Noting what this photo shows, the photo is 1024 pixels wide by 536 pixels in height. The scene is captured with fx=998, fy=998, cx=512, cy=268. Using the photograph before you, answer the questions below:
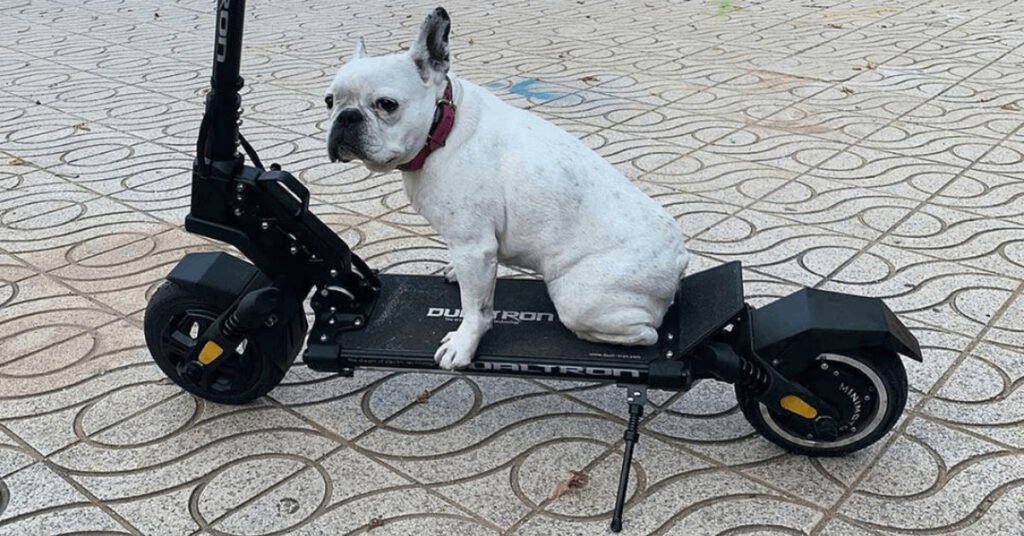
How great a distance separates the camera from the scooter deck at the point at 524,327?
2680 mm

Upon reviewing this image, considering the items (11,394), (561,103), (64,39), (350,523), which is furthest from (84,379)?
(64,39)

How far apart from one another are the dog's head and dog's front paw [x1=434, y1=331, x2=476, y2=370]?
52 cm

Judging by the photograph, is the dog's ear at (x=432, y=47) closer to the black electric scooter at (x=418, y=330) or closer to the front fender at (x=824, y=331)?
the black electric scooter at (x=418, y=330)

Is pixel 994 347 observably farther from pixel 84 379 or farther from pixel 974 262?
pixel 84 379

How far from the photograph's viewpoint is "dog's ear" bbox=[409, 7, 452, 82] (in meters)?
2.43

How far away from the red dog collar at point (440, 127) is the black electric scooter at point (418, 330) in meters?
0.37

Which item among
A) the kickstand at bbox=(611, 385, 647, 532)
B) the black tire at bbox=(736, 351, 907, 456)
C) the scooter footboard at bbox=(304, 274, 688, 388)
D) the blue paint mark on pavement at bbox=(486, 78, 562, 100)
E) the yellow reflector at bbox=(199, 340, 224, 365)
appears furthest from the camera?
the blue paint mark on pavement at bbox=(486, 78, 562, 100)

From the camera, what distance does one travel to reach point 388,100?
8.06 ft

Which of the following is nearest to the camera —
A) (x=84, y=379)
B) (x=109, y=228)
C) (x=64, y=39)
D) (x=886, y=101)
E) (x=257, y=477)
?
(x=257, y=477)

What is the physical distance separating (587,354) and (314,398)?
0.90 metres

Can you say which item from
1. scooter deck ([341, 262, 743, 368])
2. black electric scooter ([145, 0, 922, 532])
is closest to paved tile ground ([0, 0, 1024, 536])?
black electric scooter ([145, 0, 922, 532])

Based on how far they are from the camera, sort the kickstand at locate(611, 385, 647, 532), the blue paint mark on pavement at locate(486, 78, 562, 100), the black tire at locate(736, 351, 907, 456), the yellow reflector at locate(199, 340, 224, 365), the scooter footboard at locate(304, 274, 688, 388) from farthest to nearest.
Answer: the blue paint mark on pavement at locate(486, 78, 562, 100) < the yellow reflector at locate(199, 340, 224, 365) < the scooter footboard at locate(304, 274, 688, 388) < the black tire at locate(736, 351, 907, 456) < the kickstand at locate(611, 385, 647, 532)

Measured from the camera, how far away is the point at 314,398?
10.0 feet

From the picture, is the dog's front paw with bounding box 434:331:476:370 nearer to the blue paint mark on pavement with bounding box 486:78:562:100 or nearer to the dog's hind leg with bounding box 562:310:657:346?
the dog's hind leg with bounding box 562:310:657:346
